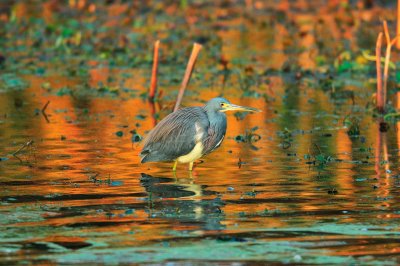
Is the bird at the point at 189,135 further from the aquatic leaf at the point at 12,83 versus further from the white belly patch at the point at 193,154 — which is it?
the aquatic leaf at the point at 12,83

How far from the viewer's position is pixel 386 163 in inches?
503

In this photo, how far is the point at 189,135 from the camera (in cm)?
1210

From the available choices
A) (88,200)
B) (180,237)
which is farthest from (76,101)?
(180,237)

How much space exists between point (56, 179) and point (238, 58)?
552 inches

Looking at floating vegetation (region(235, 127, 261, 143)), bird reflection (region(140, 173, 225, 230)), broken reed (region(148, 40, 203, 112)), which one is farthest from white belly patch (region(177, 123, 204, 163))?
broken reed (region(148, 40, 203, 112))

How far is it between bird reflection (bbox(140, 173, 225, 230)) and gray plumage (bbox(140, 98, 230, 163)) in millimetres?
323

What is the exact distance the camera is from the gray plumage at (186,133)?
39.8 feet

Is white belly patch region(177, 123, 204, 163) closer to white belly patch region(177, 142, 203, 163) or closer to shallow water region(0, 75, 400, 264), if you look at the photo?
white belly patch region(177, 142, 203, 163)

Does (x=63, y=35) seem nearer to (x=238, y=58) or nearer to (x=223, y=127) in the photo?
(x=238, y=58)

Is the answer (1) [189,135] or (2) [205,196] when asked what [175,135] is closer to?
(1) [189,135]

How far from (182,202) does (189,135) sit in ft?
5.79

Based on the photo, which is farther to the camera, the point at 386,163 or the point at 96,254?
the point at 386,163

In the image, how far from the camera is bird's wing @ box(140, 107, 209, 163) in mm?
12109

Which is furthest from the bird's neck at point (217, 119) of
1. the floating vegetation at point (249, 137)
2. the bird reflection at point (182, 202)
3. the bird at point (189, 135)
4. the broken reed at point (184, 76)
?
the broken reed at point (184, 76)
